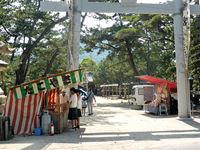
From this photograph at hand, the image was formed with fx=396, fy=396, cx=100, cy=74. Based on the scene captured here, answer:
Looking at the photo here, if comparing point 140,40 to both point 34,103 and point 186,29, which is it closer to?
point 186,29

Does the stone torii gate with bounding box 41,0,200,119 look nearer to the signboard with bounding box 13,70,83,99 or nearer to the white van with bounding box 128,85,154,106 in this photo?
the signboard with bounding box 13,70,83,99

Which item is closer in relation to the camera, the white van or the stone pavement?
the stone pavement

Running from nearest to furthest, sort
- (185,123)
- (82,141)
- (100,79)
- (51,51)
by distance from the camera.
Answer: (82,141) < (185,123) < (51,51) < (100,79)

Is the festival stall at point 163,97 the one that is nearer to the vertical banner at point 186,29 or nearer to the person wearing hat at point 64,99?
the vertical banner at point 186,29

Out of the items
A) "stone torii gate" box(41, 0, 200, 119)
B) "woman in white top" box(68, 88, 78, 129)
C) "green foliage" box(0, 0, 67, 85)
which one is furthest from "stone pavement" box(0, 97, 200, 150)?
"green foliage" box(0, 0, 67, 85)

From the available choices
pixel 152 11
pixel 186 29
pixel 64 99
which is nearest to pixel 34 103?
pixel 64 99

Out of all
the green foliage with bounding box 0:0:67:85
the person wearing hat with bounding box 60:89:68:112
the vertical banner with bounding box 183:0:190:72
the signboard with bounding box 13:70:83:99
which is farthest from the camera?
the green foliage with bounding box 0:0:67:85

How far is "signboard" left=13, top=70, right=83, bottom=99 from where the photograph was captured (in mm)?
15172

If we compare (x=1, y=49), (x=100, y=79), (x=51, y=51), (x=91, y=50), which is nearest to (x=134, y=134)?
(x=1, y=49)

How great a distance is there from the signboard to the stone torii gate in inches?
134

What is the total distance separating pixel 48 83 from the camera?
15180mm

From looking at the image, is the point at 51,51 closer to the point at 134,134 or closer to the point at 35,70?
the point at 35,70

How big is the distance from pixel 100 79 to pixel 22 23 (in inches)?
2262

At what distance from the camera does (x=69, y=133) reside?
1539 centimetres
